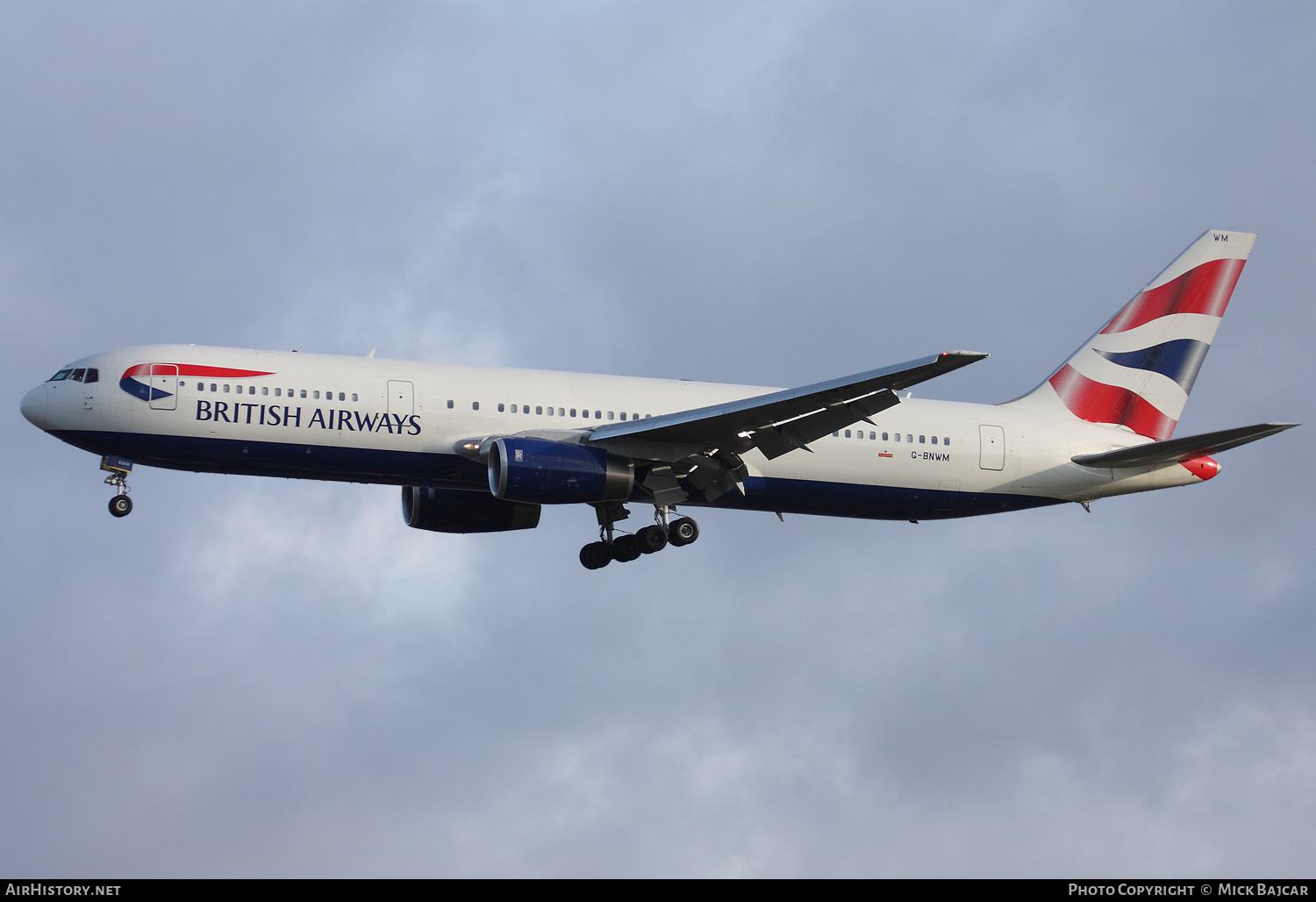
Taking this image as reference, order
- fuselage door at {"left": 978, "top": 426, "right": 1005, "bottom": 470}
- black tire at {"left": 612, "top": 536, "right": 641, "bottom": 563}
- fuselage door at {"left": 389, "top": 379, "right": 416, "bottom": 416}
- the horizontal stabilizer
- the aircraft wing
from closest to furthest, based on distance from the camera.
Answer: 1. the aircraft wing
2. the horizontal stabilizer
3. fuselage door at {"left": 389, "top": 379, "right": 416, "bottom": 416}
4. black tire at {"left": 612, "top": 536, "right": 641, "bottom": 563}
5. fuselage door at {"left": 978, "top": 426, "right": 1005, "bottom": 470}

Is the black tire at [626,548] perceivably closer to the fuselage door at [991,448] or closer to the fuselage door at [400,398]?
the fuselage door at [400,398]

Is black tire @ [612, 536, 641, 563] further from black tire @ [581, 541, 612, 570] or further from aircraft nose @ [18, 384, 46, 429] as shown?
aircraft nose @ [18, 384, 46, 429]

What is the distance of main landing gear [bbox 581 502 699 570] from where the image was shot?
40.9 meters

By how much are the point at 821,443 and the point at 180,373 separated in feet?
57.9

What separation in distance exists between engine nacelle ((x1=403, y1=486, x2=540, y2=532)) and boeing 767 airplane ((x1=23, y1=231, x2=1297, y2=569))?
0.21 ft

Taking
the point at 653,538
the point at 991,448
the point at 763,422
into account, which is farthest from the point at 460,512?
the point at 991,448

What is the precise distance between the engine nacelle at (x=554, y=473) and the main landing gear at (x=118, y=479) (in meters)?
9.88

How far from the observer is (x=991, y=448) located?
43094mm

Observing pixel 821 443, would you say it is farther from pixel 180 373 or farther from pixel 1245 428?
pixel 180 373

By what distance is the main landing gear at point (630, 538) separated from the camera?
40.9 meters

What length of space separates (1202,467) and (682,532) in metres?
16.0

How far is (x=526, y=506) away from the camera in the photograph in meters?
45.1

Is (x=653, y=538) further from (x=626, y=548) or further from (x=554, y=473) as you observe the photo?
(x=554, y=473)

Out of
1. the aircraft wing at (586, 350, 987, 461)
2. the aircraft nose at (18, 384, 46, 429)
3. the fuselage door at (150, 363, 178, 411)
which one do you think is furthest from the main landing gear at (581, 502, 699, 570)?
the aircraft nose at (18, 384, 46, 429)
